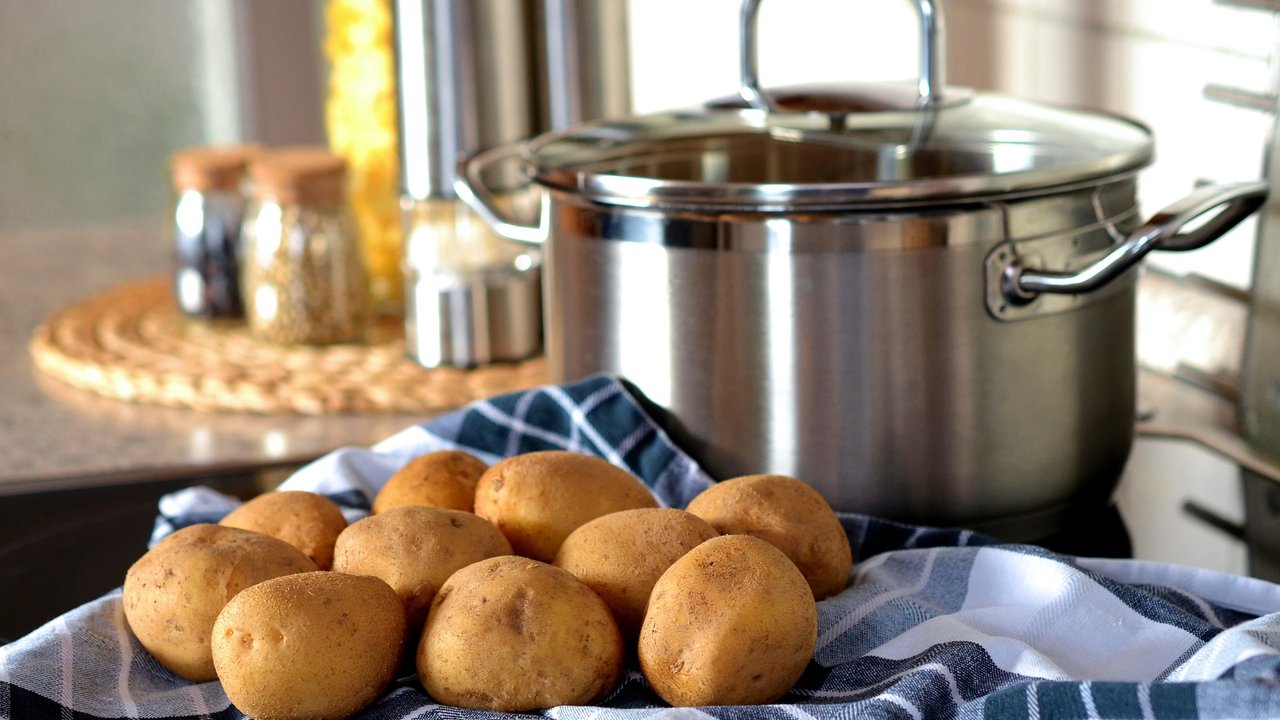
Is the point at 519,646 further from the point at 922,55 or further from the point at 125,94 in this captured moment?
the point at 125,94

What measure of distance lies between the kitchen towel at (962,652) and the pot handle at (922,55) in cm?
23

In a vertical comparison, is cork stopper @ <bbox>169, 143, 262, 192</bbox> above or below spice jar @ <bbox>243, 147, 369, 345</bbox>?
above

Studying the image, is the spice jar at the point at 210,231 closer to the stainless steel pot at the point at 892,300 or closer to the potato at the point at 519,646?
the stainless steel pot at the point at 892,300

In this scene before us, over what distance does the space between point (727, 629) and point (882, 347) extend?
0.66ft

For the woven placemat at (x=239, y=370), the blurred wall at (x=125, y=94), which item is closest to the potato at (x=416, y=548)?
the woven placemat at (x=239, y=370)

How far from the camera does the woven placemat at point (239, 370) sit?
1.03 m

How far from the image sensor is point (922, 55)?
74 centimetres

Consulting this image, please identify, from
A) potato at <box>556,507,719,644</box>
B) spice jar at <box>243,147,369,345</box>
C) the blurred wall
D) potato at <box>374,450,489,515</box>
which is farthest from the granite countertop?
the blurred wall

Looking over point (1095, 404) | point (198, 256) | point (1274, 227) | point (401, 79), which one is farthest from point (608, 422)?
point (198, 256)

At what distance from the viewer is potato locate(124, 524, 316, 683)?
53cm

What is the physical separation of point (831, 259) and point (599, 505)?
15 centimetres

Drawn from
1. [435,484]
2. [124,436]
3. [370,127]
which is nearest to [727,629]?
[435,484]

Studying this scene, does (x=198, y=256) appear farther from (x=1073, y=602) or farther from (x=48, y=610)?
(x=1073, y=602)

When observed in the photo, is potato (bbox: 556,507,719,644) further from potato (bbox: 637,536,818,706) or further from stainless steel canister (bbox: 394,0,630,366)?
stainless steel canister (bbox: 394,0,630,366)
